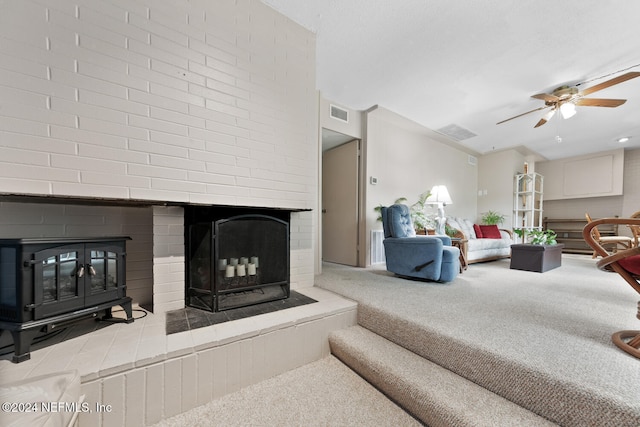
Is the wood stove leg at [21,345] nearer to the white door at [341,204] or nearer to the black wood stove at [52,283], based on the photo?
the black wood stove at [52,283]

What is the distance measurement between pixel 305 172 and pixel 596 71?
12.5ft

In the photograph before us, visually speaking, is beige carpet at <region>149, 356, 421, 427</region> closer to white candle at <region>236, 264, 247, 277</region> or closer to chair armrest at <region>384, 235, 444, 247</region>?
white candle at <region>236, 264, 247, 277</region>

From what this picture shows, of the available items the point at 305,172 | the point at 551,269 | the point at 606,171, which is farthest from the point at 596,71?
the point at 606,171

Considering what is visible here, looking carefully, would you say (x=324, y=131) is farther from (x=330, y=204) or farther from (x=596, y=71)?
(x=596, y=71)

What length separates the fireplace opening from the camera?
1.77 m

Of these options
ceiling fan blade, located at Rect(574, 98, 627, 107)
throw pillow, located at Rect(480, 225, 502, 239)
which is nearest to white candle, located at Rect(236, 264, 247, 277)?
ceiling fan blade, located at Rect(574, 98, 627, 107)

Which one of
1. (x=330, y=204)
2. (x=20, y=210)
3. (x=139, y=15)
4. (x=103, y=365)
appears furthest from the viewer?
(x=330, y=204)

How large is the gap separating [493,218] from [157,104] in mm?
6782

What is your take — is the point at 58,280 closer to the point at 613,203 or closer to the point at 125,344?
the point at 125,344

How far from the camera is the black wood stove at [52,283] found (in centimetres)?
113

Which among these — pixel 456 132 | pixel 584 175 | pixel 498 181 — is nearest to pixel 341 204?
pixel 456 132

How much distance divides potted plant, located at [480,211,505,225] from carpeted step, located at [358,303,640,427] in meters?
5.44

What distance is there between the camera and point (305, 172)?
251 centimetres

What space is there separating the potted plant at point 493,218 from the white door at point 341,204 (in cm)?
395
